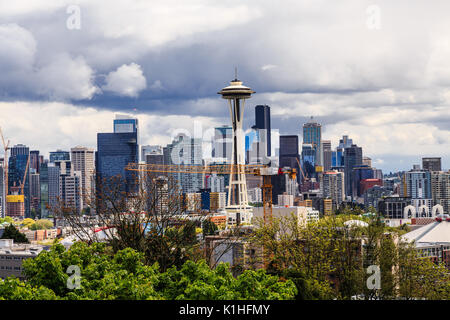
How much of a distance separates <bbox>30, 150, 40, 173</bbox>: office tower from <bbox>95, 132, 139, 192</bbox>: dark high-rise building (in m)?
33.9

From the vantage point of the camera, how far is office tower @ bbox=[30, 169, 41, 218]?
117056 mm

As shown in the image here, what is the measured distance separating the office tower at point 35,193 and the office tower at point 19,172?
0.59 m

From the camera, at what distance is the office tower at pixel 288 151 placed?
102688 mm

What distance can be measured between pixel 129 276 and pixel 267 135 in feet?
237

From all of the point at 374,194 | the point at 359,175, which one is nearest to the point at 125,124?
the point at 374,194

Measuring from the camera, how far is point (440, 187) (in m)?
110

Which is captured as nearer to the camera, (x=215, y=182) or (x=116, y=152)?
(x=116, y=152)

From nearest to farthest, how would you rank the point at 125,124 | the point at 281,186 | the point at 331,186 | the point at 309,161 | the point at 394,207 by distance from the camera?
the point at 125,124 < the point at 394,207 < the point at 281,186 < the point at 331,186 < the point at 309,161

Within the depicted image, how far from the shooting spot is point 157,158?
85062 millimetres

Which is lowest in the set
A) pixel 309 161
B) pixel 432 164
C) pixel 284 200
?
pixel 284 200

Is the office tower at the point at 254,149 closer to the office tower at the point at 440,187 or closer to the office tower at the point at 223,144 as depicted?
the office tower at the point at 223,144

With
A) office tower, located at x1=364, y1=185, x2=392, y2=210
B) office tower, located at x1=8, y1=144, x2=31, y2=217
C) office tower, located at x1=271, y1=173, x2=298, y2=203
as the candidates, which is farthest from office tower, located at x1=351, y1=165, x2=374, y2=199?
office tower, located at x1=8, y1=144, x2=31, y2=217

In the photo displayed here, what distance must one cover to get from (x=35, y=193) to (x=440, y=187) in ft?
211

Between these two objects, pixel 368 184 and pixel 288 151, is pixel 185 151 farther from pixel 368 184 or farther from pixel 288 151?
pixel 368 184
